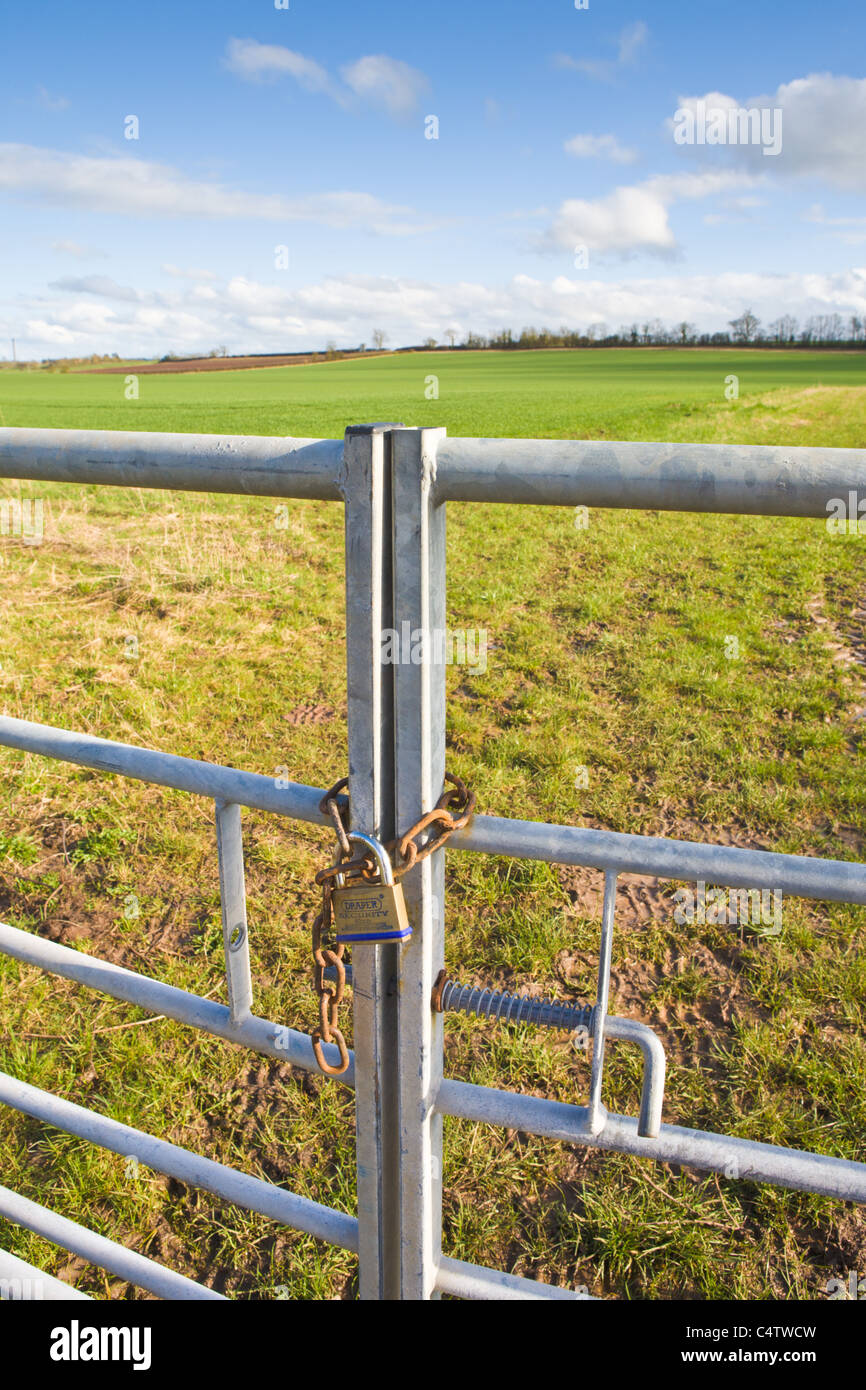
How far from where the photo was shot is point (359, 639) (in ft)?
3.59

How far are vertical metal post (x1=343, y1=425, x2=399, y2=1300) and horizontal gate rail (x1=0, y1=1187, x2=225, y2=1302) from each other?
0.36 metres

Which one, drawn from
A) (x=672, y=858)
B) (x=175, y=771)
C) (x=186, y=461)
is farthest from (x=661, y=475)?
(x=175, y=771)

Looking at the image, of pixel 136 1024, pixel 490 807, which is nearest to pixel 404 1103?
pixel 136 1024

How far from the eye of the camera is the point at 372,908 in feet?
3.68

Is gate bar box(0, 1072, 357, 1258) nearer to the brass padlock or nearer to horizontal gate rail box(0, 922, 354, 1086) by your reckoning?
horizontal gate rail box(0, 922, 354, 1086)

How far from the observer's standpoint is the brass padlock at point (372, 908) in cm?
111

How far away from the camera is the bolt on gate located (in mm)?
945

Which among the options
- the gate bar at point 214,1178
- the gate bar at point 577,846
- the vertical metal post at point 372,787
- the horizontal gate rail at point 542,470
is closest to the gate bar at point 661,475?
the horizontal gate rail at point 542,470

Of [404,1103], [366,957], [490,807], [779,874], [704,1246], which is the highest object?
[779,874]

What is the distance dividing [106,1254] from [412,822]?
107 centimetres

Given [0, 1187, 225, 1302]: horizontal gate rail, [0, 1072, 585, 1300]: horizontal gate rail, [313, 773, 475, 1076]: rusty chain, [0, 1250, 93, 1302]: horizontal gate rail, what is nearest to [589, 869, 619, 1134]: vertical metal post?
[313, 773, 475, 1076]: rusty chain

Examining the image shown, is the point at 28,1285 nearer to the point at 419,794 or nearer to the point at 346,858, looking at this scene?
the point at 346,858
